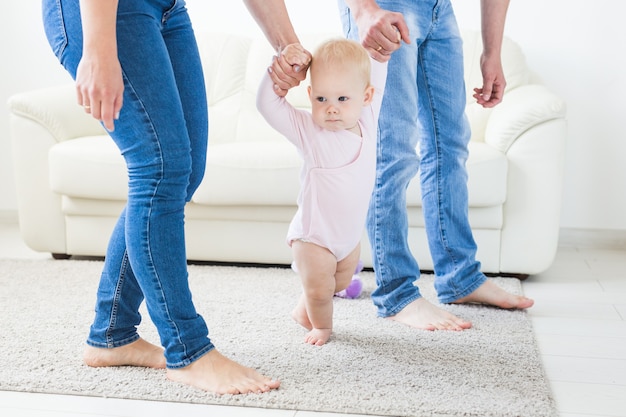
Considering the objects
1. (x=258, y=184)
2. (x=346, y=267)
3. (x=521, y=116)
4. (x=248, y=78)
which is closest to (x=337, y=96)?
(x=346, y=267)

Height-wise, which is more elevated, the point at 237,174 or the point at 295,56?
the point at 295,56

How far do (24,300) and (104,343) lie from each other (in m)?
0.77

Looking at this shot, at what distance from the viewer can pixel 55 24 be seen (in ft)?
4.70

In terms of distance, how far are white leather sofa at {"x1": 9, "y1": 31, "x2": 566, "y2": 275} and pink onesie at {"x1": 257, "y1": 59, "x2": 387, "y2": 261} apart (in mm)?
870

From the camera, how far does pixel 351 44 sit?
1720 millimetres

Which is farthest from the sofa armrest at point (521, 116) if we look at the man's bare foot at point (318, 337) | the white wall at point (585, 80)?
the man's bare foot at point (318, 337)

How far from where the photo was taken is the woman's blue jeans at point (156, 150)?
1.40 metres

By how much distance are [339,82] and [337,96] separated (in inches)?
1.3

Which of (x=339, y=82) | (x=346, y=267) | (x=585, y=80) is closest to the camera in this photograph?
(x=339, y=82)

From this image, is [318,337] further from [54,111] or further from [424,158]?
[54,111]

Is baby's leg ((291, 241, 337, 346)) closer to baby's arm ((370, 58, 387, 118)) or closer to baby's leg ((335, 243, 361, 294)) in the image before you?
baby's leg ((335, 243, 361, 294))

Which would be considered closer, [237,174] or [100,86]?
[100,86]

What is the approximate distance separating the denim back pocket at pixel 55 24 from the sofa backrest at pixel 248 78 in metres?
1.76

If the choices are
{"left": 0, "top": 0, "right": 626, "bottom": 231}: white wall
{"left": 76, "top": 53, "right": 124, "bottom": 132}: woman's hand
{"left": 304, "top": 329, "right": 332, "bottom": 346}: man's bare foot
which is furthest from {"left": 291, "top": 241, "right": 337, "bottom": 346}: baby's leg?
{"left": 0, "top": 0, "right": 626, "bottom": 231}: white wall
